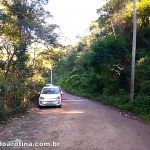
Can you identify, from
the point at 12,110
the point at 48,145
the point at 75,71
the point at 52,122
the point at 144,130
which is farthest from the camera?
the point at 75,71

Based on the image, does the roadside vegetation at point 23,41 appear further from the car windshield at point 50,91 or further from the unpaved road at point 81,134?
the unpaved road at point 81,134

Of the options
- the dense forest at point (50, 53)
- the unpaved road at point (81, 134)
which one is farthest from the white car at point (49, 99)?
the unpaved road at point (81, 134)

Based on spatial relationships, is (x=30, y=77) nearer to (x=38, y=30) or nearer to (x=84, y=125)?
(x=38, y=30)

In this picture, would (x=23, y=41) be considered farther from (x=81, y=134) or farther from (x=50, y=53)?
(x=81, y=134)

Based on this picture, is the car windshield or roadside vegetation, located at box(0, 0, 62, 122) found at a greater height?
roadside vegetation, located at box(0, 0, 62, 122)

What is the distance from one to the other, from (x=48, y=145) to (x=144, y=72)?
15.9 metres

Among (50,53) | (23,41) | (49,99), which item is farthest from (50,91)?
(50,53)

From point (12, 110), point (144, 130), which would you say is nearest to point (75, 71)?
point (12, 110)

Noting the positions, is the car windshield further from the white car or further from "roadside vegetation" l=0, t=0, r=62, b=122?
"roadside vegetation" l=0, t=0, r=62, b=122

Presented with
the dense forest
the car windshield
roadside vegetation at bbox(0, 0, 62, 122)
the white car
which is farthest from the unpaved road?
the car windshield

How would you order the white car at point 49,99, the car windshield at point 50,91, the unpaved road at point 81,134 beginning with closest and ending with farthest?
the unpaved road at point 81,134, the white car at point 49,99, the car windshield at point 50,91

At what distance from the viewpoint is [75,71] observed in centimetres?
6831

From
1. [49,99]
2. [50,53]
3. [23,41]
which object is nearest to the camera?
[49,99]

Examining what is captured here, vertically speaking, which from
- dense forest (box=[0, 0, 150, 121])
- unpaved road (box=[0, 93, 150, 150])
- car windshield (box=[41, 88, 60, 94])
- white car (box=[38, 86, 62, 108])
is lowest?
unpaved road (box=[0, 93, 150, 150])
